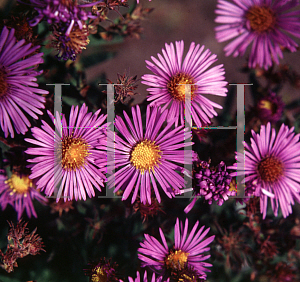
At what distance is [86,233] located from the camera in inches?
46.3

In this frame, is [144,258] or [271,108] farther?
[271,108]

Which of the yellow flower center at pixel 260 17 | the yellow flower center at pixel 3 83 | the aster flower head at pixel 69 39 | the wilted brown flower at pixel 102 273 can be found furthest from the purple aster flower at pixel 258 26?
the wilted brown flower at pixel 102 273

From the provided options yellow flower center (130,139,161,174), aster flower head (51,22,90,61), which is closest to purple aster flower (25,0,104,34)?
aster flower head (51,22,90,61)

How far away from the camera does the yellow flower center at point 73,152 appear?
1045 millimetres

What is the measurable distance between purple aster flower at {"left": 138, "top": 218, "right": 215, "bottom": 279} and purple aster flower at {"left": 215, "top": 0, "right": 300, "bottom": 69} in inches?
30.5

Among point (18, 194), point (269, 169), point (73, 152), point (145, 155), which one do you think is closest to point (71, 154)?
point (73, 152)

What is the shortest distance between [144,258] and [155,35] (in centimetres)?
112

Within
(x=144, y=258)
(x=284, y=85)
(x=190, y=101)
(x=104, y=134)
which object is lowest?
(x=144, y=258)

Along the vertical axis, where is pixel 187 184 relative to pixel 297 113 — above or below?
below

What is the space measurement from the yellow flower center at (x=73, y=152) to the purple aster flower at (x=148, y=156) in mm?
102

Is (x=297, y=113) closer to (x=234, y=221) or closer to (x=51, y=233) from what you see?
(x=234, y=221)

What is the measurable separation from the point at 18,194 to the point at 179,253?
0.80m

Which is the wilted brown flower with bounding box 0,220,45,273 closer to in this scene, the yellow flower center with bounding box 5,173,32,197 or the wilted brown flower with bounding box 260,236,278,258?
the yellow flower center with bounding box 5,173,32,197

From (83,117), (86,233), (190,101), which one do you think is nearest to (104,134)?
(83,117)
